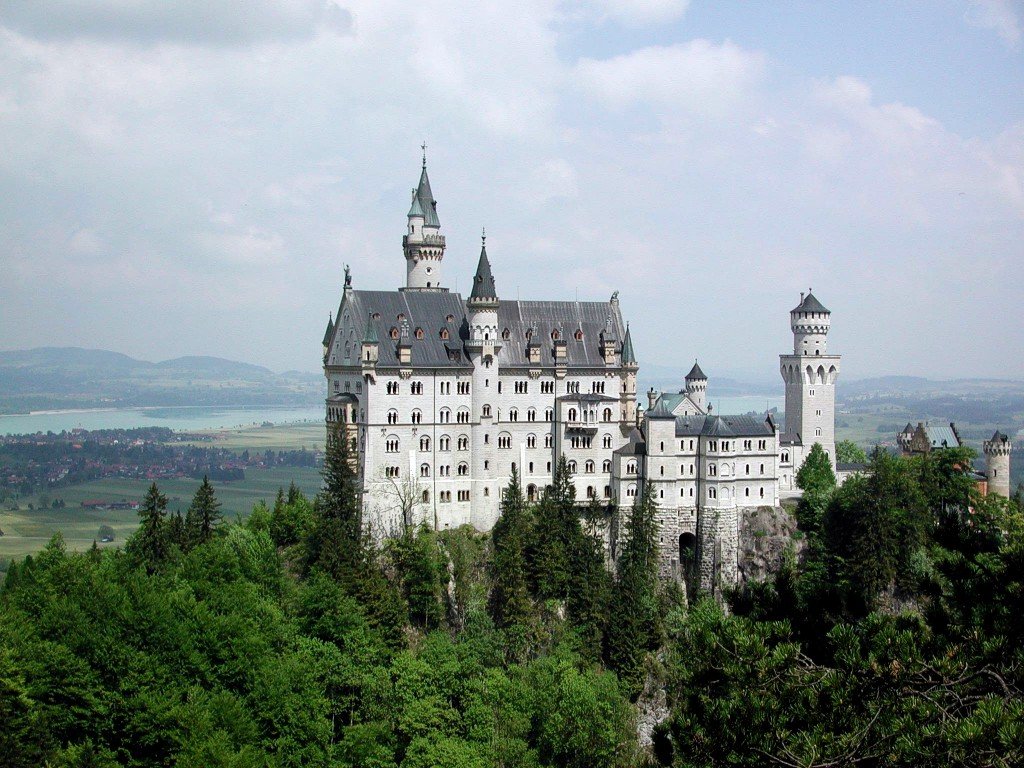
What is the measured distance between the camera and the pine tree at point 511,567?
80188mm

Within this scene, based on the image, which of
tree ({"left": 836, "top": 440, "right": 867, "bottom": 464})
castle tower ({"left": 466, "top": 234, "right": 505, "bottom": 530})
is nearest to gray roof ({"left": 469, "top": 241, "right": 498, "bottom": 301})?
castle tower ({"left": 466, "top": 234, "right": 505, "bottom": 530})

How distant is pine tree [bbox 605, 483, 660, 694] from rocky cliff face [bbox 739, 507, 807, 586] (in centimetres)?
731

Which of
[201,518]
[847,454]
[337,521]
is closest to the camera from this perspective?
[337,521]

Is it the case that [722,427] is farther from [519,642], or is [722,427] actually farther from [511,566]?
[519,642]

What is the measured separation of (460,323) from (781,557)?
97.1ft

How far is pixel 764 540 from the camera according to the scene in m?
88.6

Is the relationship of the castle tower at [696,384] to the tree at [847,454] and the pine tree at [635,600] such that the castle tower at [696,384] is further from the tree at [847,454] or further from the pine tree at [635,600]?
the tree at [847,454]

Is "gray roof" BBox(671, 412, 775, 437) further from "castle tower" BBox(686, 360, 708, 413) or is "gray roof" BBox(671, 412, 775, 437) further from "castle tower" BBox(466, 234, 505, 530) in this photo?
"castle tower" BBox(466, 234, 505, 530)

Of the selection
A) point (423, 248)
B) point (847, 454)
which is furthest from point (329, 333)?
point (847, 454)

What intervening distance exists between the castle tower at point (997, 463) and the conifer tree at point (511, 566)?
3884cm

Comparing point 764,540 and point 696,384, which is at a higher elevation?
point 696,384

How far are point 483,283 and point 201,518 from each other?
27.0m

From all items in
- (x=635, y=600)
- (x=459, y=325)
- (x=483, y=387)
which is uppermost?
(x=459, y=325)

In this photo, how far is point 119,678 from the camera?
57844 mm
